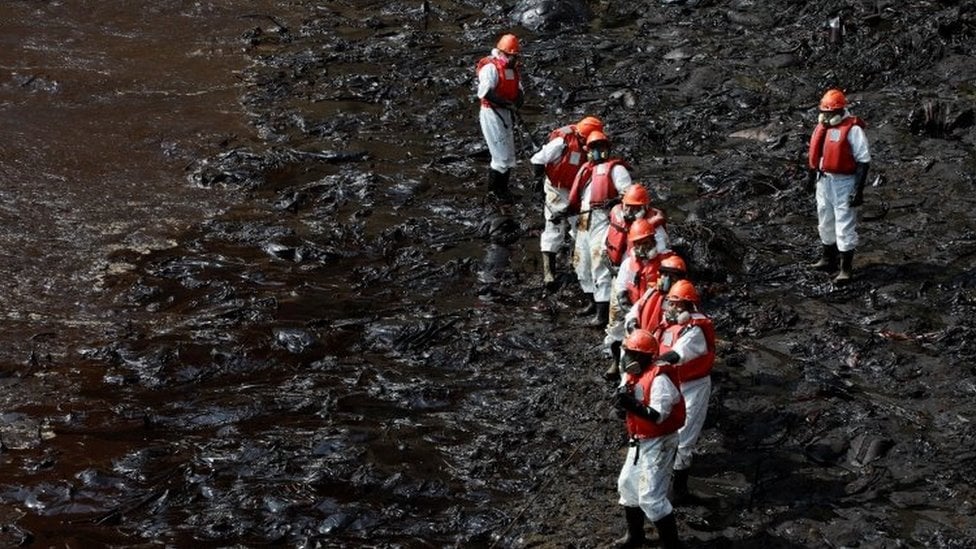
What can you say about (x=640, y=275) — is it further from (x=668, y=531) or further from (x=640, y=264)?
(x=668, y=531)

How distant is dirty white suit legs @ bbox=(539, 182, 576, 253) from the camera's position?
11.6m

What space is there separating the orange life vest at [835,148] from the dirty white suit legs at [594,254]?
7.64 ft

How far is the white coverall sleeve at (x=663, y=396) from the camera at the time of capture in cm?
741

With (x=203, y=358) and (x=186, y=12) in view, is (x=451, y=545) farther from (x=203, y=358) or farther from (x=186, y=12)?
(x=186, y=12)

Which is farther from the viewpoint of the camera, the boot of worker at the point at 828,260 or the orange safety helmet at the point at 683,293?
the boot of worker at the point at 828,260

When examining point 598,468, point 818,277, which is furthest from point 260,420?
point 818,277

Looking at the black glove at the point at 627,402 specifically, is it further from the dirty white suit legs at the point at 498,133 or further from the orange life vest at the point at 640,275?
the dirty white suit legs at the point at 498,133

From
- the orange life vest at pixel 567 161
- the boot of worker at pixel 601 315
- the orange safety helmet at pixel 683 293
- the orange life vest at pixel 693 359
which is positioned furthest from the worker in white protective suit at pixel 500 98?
the orange life vest at pixel 693 359

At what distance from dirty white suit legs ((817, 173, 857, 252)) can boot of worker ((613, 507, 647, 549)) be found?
452 centimetres

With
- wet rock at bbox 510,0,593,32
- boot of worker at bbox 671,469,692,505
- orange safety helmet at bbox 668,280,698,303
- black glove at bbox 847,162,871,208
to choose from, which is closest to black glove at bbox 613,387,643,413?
orange safety helmet at bbox 668,280,698,303

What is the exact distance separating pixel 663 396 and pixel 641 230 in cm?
219

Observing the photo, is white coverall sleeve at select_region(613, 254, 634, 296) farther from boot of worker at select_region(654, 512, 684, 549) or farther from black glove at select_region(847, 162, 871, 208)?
black glove at select_region(847, 162, 871, 208)

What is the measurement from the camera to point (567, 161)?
37.5 feet

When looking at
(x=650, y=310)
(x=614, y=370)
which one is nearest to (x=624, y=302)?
(x=650, y=310)
